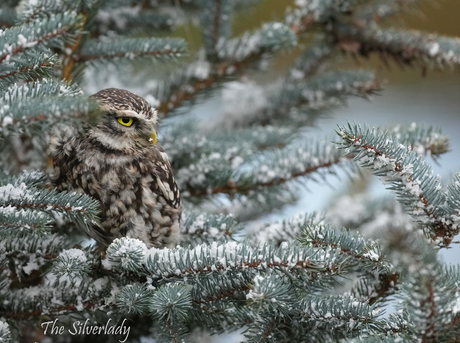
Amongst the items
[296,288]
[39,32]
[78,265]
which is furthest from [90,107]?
[296,288]

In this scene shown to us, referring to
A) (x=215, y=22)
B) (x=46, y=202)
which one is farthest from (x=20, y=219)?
(x=215, y=22)

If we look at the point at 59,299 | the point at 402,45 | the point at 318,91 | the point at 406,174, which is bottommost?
the point at 59,299

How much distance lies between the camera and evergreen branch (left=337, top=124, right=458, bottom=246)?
2.40 feet

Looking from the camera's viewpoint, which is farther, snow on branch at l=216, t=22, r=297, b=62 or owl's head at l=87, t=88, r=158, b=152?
snow on branch at l=216, t=22, r=297, b=62

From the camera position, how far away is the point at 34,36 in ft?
2.36

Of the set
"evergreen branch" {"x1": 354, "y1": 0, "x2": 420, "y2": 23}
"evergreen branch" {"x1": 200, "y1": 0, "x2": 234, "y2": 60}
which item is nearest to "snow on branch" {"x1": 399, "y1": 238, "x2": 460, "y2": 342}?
"evergreen branch" {"x1": 200, "y1": 0, "x2": 234, "y2": 60}

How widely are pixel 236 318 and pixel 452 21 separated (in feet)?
11.1

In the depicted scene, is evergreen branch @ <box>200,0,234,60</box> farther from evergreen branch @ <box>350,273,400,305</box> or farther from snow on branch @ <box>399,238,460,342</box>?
snow on branch @ <box>399,238,460,342</box>

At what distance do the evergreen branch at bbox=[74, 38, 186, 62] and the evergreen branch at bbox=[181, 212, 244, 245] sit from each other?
419 mm

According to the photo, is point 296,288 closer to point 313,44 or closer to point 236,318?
point 236,318

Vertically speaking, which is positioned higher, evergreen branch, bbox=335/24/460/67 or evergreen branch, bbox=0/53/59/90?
evergreen branch, bbox=335/24/460/67

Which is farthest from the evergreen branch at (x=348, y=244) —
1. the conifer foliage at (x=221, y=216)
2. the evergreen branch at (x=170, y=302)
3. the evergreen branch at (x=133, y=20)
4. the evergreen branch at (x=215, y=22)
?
the evergreen branch at (x=133, y=20)

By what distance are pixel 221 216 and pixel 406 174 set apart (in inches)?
18.8

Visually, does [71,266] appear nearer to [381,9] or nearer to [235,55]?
[235,55]
